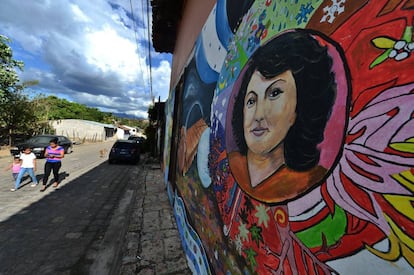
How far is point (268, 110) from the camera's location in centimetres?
143

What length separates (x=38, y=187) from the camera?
7.85m

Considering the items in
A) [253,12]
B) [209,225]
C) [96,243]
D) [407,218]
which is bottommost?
[96,243]

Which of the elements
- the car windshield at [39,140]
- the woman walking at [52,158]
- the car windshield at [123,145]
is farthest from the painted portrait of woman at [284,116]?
the car windshield at [39,140]

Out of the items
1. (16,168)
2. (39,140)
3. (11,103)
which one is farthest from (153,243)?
(11,103)

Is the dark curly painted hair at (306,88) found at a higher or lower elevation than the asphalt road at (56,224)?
higher

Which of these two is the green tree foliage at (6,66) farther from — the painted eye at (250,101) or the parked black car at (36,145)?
the painted eye at (250,101)

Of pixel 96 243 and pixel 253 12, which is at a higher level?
pixel 253 12

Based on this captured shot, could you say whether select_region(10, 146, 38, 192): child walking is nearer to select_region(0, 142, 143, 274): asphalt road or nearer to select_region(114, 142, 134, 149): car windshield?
select_region(0, 142, 143, 274): asphalt road

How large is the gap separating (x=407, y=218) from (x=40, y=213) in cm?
671

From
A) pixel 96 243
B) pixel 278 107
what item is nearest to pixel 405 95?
pixel 278 107

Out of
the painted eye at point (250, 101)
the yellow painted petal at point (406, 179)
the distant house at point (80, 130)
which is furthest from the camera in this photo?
the distant house at point (80, 130)

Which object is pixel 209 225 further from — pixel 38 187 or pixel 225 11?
pixel 38 187

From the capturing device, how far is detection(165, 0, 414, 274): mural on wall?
75 cm

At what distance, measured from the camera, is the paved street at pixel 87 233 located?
136 inches
